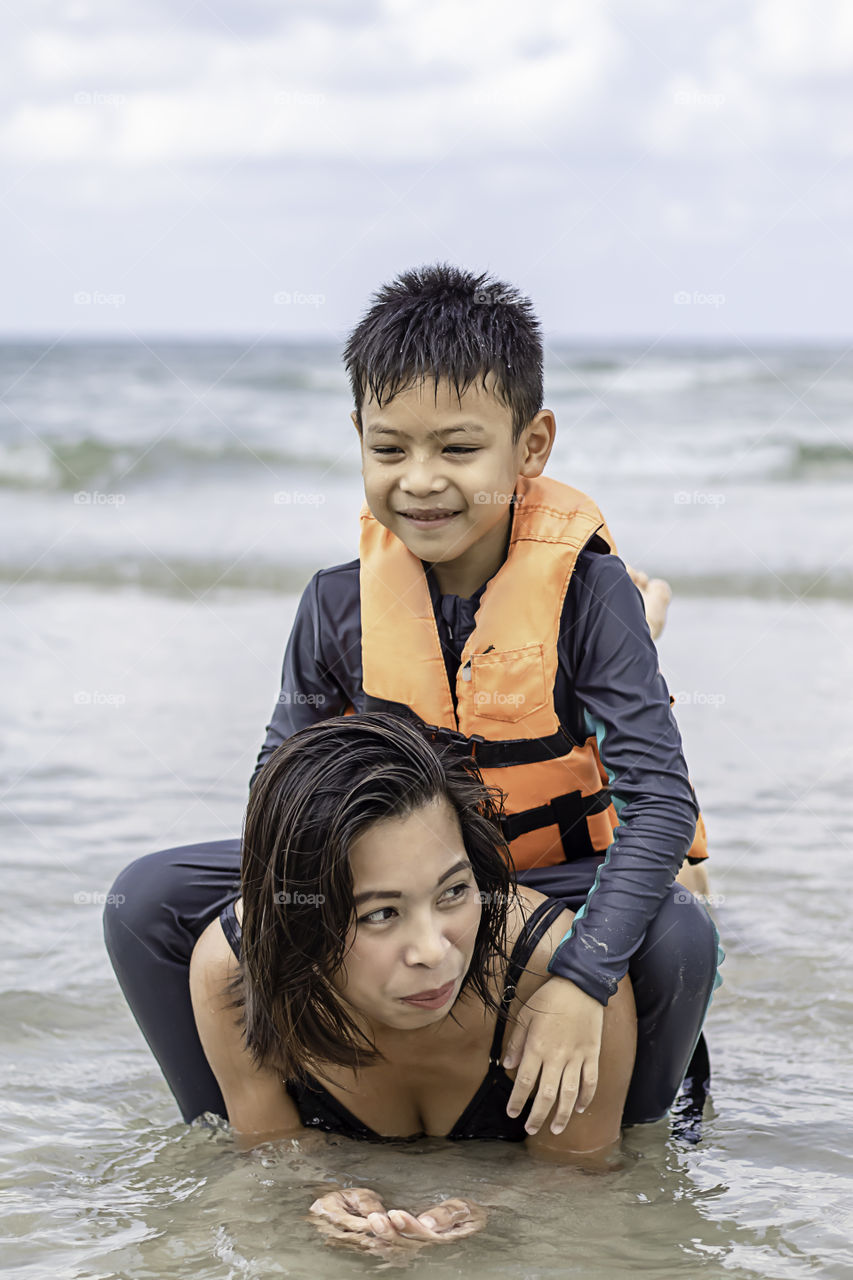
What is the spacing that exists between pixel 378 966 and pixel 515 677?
0.66 meters

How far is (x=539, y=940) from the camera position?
2297 millimetres

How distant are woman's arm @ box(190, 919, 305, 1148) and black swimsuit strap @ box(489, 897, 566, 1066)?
1.25ft

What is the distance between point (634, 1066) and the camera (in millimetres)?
2391

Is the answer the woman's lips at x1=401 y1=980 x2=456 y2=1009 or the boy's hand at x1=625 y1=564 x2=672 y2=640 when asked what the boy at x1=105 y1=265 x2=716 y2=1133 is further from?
the boy's hand at x1=625 y1=564 x2=672 y2=640

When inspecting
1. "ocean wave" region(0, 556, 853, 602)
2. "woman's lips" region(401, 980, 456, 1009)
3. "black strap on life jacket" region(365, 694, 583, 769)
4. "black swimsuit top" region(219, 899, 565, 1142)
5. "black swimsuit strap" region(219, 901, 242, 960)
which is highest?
"ocean wave" region(0, 556, 853, 602)

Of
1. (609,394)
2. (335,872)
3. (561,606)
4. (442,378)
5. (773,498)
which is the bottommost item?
(335,872)

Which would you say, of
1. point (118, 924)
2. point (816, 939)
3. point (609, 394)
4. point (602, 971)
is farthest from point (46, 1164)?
point (609, 394)

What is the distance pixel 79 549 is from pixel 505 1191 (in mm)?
Answer: 8350

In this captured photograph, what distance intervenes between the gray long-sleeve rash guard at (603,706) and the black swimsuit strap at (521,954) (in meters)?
0.06

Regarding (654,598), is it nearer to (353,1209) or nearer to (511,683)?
(511,683)

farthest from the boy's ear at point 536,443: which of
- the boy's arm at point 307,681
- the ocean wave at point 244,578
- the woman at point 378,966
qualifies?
the ocean wave at point 244,578

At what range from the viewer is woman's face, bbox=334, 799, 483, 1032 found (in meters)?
2.02

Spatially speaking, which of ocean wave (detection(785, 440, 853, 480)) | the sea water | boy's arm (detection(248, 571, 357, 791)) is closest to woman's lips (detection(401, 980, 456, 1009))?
the sea water

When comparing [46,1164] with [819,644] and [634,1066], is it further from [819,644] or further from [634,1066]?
[819,644]
